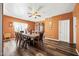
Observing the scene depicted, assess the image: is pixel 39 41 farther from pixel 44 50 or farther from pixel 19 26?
pixel 19 26

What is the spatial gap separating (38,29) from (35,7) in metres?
0.51

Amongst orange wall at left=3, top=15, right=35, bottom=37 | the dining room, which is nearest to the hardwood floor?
the dining room

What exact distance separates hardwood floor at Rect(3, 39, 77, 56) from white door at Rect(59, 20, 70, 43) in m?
0.11

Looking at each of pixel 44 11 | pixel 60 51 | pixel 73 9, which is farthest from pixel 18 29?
pixel 73 9

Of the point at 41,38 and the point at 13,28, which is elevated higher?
the point at 13,28

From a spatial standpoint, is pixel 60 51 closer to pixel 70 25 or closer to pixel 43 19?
pixel 70 25

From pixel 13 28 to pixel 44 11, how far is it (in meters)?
0.83

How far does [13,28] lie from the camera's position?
2.67 meters

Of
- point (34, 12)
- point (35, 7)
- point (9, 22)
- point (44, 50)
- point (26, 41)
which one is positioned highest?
point (35, 7)

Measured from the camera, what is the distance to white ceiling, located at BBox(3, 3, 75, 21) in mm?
2564

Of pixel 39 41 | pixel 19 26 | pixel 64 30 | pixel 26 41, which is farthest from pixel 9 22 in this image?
pixel 64 30

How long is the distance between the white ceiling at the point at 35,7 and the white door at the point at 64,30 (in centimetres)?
24

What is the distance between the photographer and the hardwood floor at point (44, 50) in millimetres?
2572

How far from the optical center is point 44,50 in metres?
2.63
